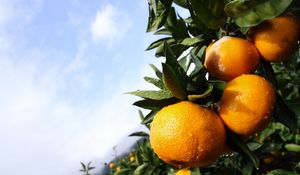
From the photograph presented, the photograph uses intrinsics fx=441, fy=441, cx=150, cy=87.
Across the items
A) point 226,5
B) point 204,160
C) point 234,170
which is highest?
point 226,5

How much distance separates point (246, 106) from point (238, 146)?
4.3 inches

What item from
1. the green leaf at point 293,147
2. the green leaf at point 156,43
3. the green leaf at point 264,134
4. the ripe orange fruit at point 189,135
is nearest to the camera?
the ripe orange fruit at point 189,135

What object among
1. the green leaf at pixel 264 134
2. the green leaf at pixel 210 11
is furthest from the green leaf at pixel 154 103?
the green leaf at pixel 264 134

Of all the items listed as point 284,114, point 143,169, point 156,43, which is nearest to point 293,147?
point 143,169

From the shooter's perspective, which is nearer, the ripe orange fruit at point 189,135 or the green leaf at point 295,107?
the ripe orange fruit at point 189,135

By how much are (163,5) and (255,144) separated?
114 cm

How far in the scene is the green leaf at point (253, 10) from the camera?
3.90 feet

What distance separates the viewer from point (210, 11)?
130 cm

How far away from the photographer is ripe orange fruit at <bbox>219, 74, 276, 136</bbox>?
1.15 meters

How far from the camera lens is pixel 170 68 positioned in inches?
44.3

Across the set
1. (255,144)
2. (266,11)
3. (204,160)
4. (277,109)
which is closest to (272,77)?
(277,109)

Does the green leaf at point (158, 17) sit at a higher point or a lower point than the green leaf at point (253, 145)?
higher

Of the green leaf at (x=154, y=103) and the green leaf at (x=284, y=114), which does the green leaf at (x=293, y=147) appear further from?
the green leaf at (x=154, y=103)

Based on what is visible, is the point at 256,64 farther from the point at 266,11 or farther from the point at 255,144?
the point at 255,144
